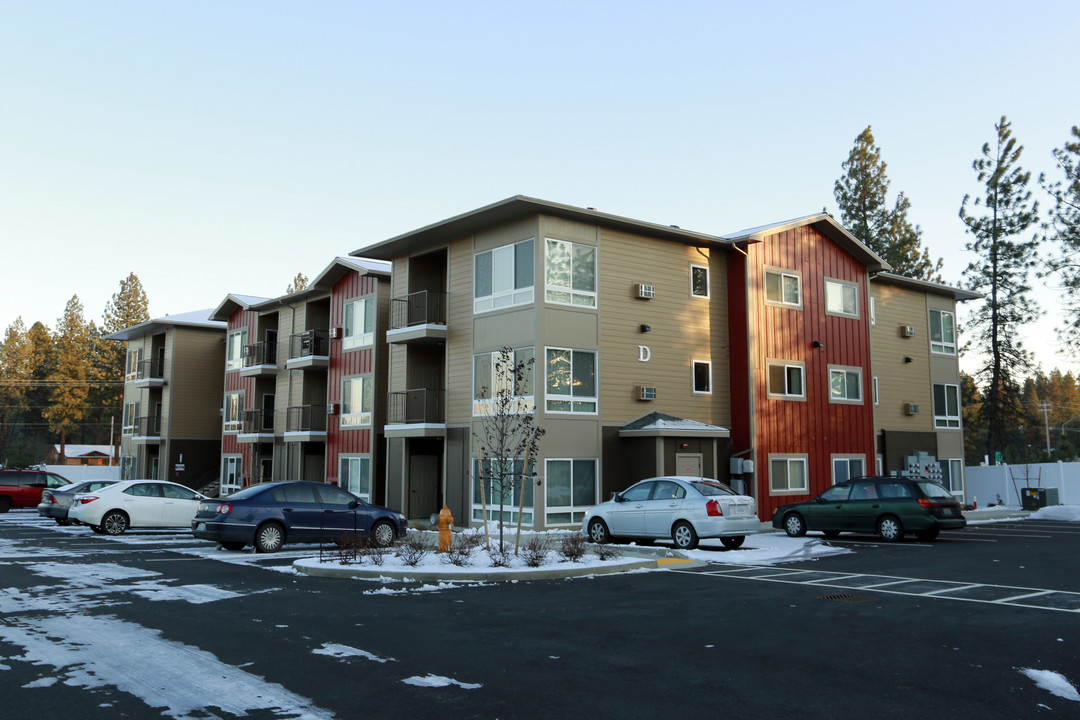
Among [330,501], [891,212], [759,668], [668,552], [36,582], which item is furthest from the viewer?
[891,212]

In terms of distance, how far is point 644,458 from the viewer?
80.7 ft

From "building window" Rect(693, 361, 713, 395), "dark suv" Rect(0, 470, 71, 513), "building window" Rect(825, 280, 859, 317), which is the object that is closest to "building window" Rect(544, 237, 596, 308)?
"building window" Rect(693, 361, 713, 395)

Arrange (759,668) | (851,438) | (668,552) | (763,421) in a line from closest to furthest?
(759,668) → (668,552) → (763,421) → (851,438)

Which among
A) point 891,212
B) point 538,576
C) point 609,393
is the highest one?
point 891,212

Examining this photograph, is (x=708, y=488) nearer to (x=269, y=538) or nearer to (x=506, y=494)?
(x=506, y=494)

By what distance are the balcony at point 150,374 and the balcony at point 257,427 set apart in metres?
8.38

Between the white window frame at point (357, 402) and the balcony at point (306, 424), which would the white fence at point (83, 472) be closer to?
the balcony at point (306, 424)

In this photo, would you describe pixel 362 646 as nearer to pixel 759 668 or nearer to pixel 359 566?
pixel 759 668

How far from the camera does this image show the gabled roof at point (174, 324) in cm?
4438

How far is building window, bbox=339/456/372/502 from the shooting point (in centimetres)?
3053

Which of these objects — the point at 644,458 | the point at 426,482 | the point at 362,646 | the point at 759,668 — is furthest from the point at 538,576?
the point at 426,482

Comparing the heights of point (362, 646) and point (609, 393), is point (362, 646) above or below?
below

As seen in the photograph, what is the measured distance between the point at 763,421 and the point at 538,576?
15.4 m

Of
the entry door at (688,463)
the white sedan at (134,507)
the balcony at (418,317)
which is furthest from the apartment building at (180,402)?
the entry door at (688,463)
